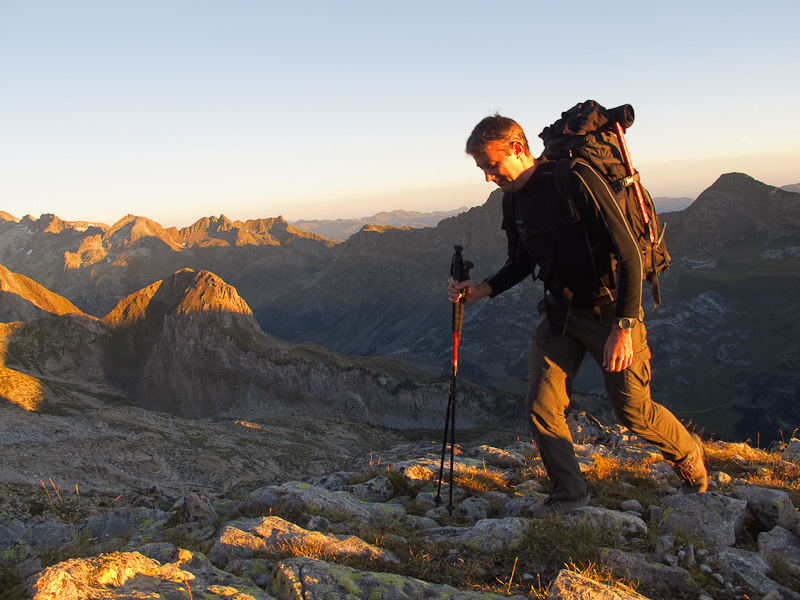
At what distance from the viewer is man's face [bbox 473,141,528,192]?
4832mm

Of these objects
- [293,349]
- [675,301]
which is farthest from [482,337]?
[293,349]

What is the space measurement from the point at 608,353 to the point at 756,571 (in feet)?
6.89

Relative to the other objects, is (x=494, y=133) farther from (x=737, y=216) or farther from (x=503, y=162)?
(x=737, y=216)

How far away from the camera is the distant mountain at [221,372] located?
8119 cm

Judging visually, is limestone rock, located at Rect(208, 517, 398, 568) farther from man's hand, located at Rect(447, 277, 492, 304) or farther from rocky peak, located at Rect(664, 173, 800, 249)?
rocky peak, located at Rect(664, 173, 800, 249)

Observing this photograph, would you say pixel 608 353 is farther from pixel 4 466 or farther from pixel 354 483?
pixel 4 466

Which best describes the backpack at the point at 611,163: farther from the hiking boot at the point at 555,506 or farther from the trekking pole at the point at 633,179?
the hiking boot at the point at 555,506

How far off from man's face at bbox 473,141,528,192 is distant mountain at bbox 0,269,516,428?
75.7m

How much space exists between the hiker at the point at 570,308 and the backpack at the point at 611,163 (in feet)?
0.53

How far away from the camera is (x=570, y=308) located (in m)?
5.19

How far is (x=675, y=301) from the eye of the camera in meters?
130

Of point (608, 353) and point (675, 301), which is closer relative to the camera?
point (608, 353)

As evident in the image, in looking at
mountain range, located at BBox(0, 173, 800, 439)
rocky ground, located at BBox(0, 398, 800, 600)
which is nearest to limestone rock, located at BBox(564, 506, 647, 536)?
rocky ground, located at BBox(0, 398, 800, 600)

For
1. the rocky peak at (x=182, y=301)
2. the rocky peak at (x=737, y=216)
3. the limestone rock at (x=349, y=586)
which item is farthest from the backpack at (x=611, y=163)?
the rocky peak at (x=737, y=216)
